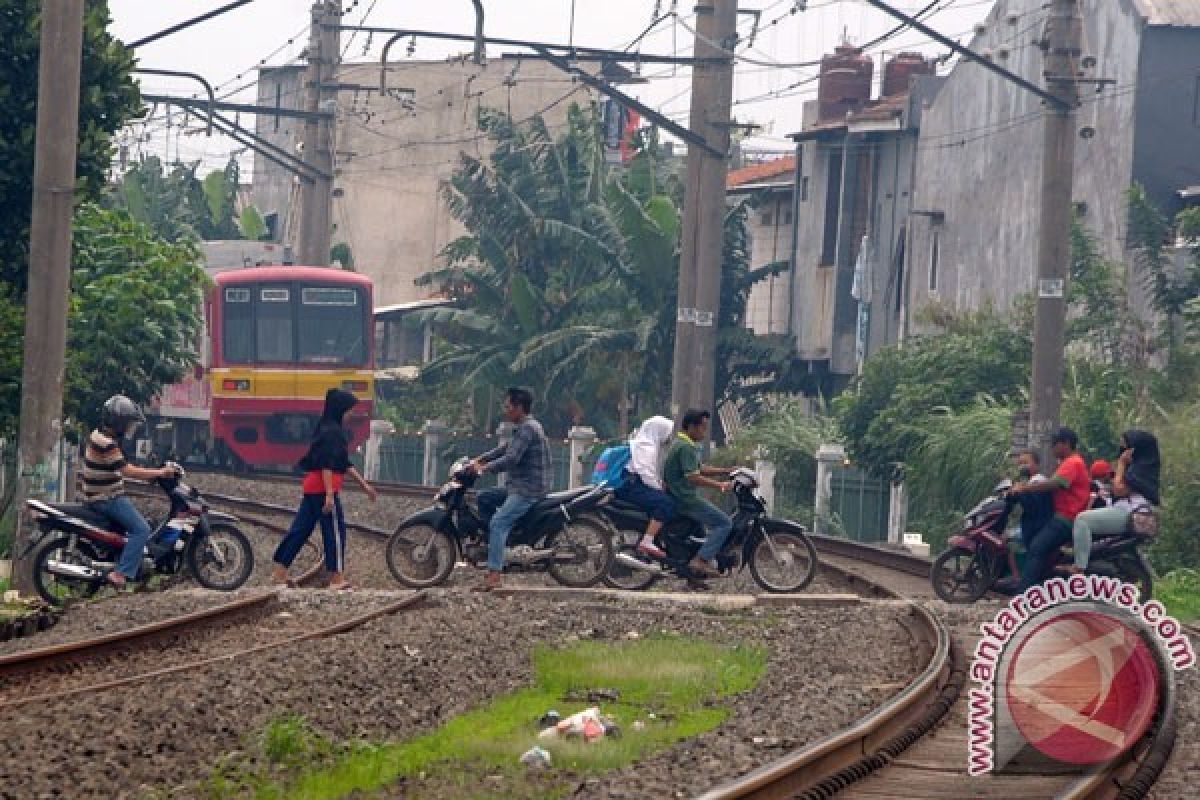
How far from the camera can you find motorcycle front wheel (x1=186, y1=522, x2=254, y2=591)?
1708cm

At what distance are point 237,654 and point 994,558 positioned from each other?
7732mm

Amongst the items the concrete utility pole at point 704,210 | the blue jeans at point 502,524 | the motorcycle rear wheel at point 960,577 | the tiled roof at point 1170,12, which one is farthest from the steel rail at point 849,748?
the tiled roof at point 1170,12

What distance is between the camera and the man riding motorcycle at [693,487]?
56.6 feet

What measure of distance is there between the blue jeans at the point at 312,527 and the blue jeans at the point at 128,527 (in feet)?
3.70

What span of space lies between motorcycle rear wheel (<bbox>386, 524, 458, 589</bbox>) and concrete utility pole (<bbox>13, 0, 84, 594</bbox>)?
2.73 metres

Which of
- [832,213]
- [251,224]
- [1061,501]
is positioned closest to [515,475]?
[1061,501]

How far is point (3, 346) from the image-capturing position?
20562 millimetres

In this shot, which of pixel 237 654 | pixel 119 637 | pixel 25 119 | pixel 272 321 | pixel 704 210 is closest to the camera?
pixel 237 654

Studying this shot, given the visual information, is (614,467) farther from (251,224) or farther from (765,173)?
(251,224)

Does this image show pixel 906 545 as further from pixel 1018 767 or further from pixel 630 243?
pixel 1018 767

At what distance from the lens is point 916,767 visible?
9.14 m

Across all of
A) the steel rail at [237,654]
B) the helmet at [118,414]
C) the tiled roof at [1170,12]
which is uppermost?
the tiled roof at [1170,12]

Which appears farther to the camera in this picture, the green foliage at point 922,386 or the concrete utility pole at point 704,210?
the green foliage at point 922,386

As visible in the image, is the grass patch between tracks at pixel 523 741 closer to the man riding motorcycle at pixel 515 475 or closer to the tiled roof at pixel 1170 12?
the man riding motorcycle at pixel 515 475
